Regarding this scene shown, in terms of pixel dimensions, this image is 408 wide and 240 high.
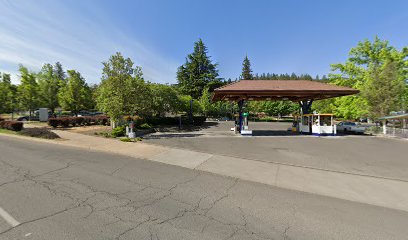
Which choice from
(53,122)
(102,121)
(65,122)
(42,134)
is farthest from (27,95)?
(42,134)

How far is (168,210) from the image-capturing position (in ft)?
15.1

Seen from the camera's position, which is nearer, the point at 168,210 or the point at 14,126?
the point at 168,210

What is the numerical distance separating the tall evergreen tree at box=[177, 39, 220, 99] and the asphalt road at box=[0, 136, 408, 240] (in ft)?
179

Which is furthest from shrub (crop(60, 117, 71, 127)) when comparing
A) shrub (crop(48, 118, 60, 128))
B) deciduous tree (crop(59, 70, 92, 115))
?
deciduous tree (crop(59, 70, 92, 115))

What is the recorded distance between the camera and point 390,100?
22750 mm

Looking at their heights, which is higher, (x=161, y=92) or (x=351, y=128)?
(x=161, y=92)

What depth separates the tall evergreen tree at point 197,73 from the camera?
6084cm

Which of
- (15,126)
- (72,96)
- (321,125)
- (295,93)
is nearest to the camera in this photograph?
(15,126)

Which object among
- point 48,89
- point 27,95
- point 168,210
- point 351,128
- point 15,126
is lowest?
point 168,210

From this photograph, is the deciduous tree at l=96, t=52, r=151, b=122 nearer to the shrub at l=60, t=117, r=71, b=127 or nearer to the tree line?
the tree line

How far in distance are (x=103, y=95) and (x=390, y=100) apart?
3274 cm

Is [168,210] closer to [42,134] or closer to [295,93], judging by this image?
[42,134]

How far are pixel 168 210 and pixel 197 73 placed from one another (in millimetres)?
61635

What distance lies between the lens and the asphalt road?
3.73 metres
